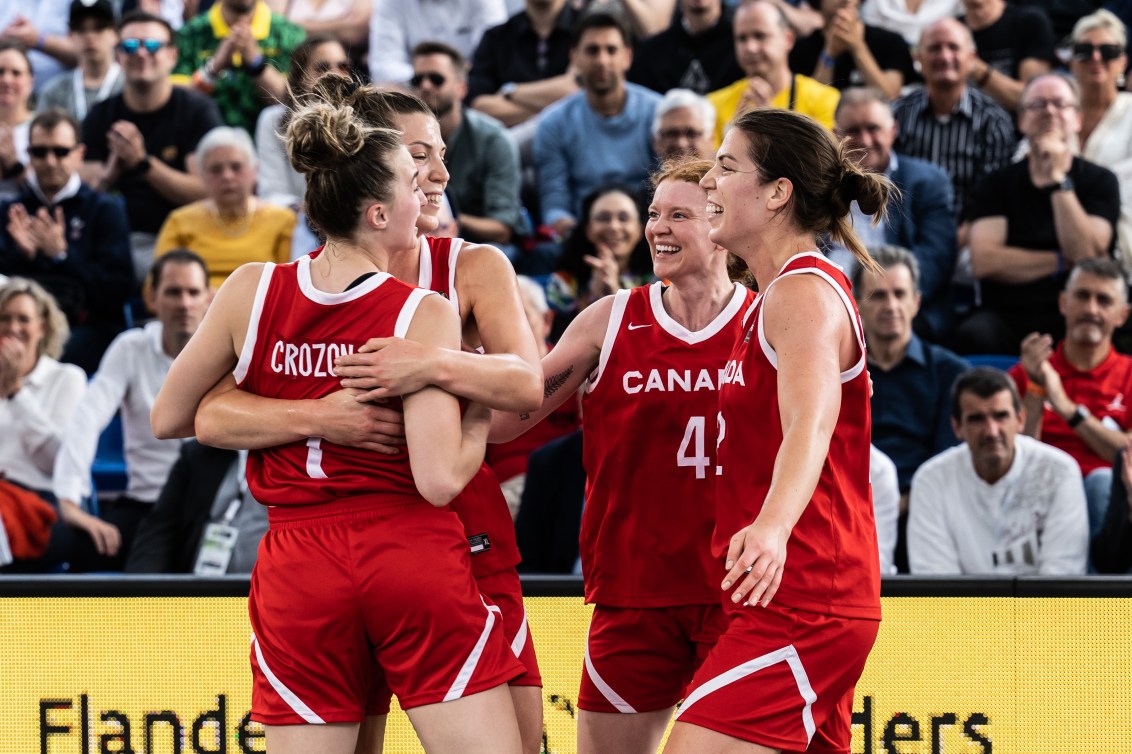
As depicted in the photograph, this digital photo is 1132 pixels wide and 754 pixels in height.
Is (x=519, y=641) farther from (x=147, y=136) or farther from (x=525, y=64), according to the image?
(x=525, y=64)

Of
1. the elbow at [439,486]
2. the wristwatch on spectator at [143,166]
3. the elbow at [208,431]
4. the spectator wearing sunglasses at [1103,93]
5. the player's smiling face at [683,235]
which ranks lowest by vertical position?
the elbow at [439,486]

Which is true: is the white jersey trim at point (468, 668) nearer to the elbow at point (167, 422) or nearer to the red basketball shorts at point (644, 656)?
the red basketball shorts at point (644, 656)

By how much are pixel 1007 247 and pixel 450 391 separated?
5337mm

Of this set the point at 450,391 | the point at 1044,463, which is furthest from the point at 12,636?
the point at 1044,463

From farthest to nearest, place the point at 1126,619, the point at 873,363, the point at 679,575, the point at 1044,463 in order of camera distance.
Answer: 1. the point at 873,363
2. the point at 1044,463
3. the point at 1126,619
4. the point at 679,575

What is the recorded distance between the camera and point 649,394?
3740mm

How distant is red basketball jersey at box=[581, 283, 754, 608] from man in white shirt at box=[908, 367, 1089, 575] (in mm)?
2551

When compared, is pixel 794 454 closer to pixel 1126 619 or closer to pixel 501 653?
pixel 501 653

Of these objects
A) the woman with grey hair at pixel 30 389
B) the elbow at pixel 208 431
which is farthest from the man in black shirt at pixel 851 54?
the elbow at pixel 208 431

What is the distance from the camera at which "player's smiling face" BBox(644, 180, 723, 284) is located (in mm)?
3787

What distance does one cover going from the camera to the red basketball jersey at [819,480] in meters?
3.10

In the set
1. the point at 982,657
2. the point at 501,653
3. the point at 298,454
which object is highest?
the point at 298,454

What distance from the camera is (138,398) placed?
7395 mm

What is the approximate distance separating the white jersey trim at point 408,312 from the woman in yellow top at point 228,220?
528 centimetres
